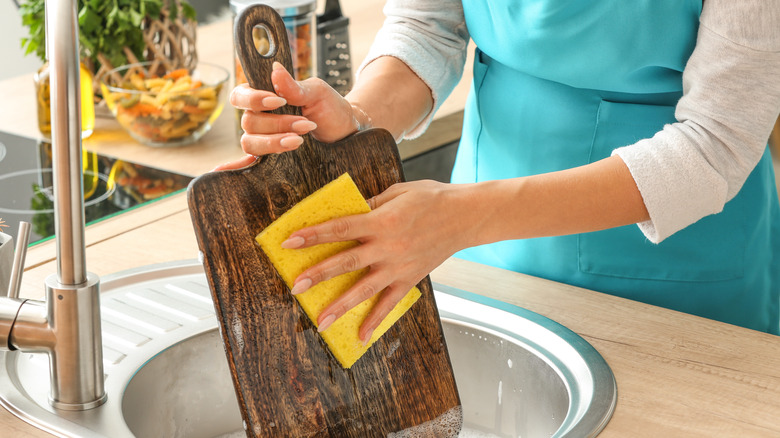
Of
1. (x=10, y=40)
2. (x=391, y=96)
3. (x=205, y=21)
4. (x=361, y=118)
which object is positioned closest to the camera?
(x=361, y=118)

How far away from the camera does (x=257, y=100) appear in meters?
0.74

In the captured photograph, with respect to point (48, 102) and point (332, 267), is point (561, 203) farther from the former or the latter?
point (48, 102)

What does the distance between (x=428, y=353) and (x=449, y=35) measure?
467 millimetres

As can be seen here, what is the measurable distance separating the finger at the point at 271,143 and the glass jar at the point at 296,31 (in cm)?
73

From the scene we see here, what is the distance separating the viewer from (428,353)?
86cm

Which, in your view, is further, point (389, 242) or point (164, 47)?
point (164, 47)

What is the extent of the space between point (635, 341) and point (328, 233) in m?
0.33

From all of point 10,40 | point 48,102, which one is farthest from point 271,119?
point 10,40

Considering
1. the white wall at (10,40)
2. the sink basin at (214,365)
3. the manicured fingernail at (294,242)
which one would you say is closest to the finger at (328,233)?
the manicured fingernail at (294,242)

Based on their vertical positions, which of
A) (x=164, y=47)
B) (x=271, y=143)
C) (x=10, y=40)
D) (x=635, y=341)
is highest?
(x=271, y=143)

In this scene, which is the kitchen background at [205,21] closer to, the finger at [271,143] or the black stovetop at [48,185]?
the black stovetop at [48,185]

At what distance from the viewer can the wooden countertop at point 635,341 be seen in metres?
0.73

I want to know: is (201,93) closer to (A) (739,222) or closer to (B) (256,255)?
(B) (256,255)

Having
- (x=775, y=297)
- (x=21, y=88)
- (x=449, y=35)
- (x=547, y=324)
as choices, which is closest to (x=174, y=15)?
(x=21, y=88)
